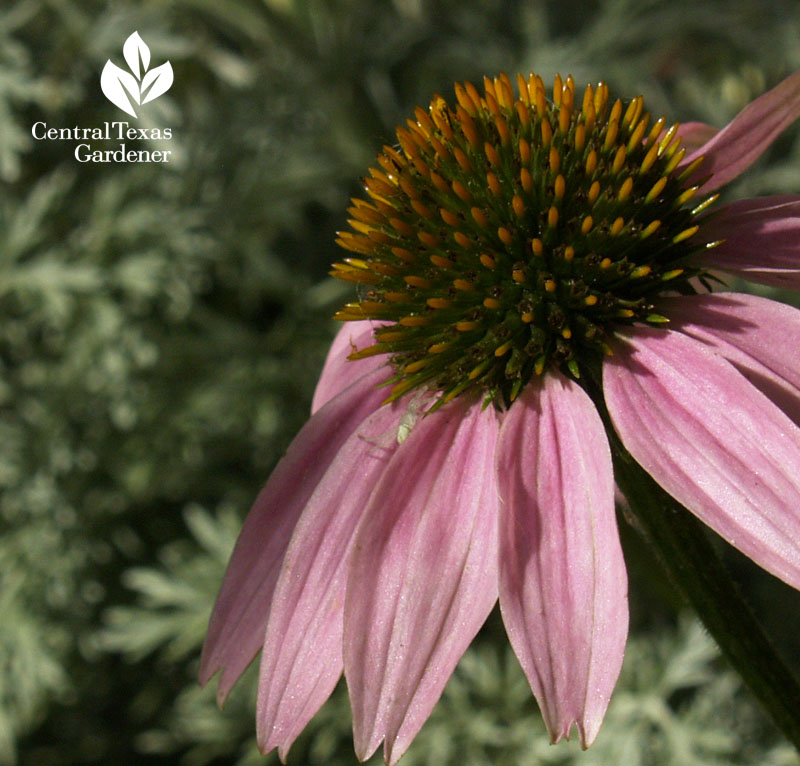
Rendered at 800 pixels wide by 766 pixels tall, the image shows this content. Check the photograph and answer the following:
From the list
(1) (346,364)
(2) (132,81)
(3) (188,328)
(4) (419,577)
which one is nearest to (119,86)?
(2) (132,81)

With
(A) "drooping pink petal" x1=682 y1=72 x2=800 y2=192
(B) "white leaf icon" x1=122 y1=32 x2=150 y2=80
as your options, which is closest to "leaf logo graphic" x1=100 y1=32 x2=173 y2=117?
(B) "white leaf icon" x1=122 y1=32 x2=150 y2=80

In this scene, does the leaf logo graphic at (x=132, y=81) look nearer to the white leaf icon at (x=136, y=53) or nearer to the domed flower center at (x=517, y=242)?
the white leaf icon at (x=136, y=53)

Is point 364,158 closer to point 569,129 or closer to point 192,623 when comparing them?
point 192,623

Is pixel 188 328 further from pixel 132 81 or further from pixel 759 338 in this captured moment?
pixel 759 338

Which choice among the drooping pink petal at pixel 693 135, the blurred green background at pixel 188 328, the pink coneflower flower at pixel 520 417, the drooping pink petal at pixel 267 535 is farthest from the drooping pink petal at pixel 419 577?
the blurred green background at pixel 188 328

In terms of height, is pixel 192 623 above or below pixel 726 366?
below

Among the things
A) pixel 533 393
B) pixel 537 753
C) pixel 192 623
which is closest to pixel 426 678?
pixel 533 393

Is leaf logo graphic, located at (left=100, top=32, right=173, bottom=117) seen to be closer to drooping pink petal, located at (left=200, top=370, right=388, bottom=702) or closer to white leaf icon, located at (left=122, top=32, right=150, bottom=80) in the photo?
white leaf icon, located at (left=122, top=32, right=150, bottom=80)
